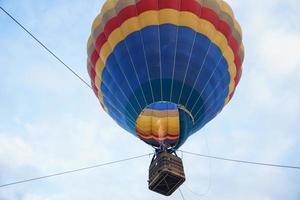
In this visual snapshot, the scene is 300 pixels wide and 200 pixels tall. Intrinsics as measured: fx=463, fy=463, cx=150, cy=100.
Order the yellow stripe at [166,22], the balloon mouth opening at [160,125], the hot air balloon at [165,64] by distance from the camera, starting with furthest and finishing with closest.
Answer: the balloon mouth opening at [160,125]
the yellow stripe at [166,22]
the hot air balloon at [165,64]

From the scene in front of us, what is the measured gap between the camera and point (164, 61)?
1372cm

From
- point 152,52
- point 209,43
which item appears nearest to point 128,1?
point 152,52

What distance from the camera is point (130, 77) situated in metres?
14.0

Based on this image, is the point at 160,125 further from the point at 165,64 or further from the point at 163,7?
the point at 163,7

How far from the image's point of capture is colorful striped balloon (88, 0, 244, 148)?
13.7m

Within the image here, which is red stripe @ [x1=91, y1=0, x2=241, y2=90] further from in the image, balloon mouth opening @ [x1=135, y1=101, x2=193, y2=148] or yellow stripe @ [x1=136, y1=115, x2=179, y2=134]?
yellow stripe @ [x1=136, y1=115, x2=179, y2=134]

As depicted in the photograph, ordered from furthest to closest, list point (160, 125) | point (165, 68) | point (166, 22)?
point (160, 125)
point (166, 22)
point (165, 68)

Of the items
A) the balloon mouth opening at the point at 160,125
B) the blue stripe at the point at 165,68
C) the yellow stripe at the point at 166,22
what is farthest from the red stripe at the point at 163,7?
the balloon mouth opening at the point at 160,125

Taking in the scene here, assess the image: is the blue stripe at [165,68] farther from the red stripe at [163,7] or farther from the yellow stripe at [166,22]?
the red stripe at [163,7]

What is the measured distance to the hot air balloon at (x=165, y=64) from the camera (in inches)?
540

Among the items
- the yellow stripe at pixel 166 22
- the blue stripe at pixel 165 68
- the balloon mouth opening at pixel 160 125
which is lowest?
the balloon mouth opening at pixel 160 125

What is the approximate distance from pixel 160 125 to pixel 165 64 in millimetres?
2129

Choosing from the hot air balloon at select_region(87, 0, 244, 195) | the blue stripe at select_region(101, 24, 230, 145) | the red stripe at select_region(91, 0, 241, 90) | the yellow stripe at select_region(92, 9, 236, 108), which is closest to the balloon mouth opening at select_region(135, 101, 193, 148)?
the hot air balloon at select_region(87, 0, 244, 195)

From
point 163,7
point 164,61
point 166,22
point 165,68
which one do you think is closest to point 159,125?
point 165,68
